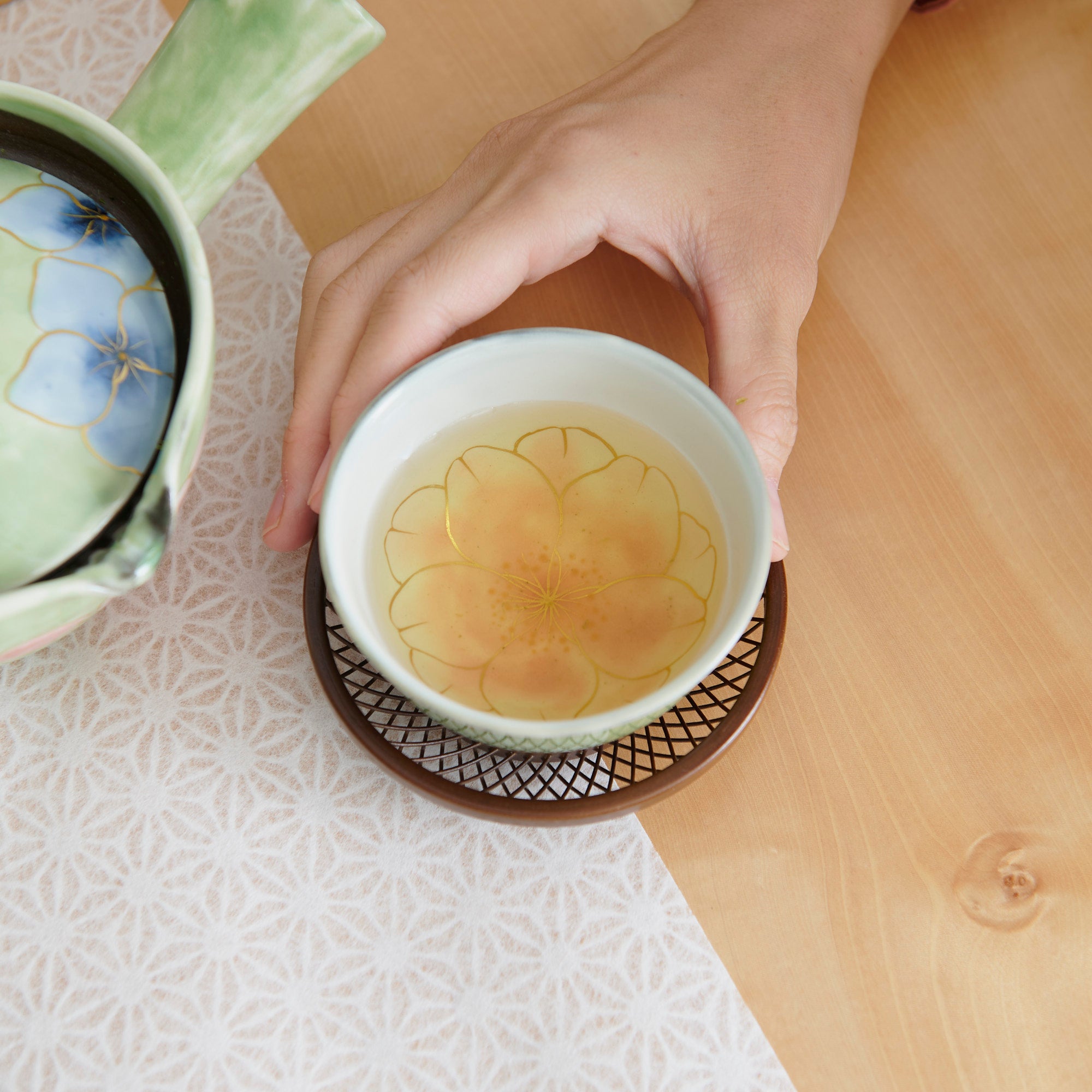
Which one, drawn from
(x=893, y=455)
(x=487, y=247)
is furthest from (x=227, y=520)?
(x=893, y=455)

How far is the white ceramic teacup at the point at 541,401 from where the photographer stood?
387mm

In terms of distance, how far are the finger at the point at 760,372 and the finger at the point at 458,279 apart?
0.39 ft

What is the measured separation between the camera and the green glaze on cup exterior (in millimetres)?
338

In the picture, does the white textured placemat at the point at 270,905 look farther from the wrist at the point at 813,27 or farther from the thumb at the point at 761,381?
the wrist at the point at 813,27

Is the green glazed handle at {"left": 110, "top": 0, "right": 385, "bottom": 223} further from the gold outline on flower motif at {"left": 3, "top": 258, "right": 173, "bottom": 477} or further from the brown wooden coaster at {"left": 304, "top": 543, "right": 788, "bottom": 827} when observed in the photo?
the brown wooden coaster at {"left": 304, "top": 543, "right": 788, "bottom": 827}

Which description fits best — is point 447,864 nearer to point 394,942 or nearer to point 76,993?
point 394,942

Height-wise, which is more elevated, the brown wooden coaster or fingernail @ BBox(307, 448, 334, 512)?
fingernail @ BBox(307, 448, 334, 512)

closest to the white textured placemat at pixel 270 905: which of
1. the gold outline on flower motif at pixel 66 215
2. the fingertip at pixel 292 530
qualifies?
the fingertip at pixel 292 530

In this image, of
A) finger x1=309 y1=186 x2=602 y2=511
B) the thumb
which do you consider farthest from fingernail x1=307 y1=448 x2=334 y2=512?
the thumb

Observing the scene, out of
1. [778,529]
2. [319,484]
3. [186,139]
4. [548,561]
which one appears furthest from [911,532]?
[186,139]

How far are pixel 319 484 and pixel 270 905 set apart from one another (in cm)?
27

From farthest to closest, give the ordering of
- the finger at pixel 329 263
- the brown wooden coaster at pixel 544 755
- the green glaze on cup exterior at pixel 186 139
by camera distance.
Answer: the finger at pixel 329 263, the brown wooden coaster at pixel 544 755, the green glaze on cup exterior at pixel 186 139

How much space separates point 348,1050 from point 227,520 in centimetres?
36

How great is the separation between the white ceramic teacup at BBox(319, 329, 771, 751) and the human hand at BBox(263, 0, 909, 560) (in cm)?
6
